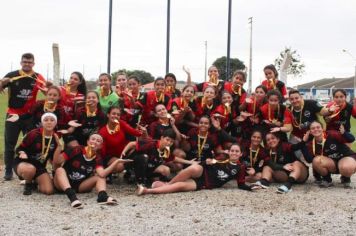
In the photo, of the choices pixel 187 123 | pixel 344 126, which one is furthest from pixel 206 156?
pixel 344 126

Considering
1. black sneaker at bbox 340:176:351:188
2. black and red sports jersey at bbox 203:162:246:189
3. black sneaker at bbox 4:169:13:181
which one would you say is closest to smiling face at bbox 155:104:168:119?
black and red sports jersey at bbox 203:162:246:189

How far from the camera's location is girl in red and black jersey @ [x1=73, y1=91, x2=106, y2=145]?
8008 millimetres

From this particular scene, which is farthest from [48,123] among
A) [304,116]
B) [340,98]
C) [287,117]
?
[340,98]

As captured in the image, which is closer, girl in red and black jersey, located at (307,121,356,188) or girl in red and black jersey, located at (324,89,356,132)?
girl in red and black jersey, located at (307,121,356,188)

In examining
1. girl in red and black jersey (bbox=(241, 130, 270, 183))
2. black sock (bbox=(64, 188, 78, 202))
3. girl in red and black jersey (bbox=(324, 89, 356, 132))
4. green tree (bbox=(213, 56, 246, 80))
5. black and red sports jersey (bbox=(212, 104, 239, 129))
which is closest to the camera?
black sock (bbox=(64, 188, 78, 202))

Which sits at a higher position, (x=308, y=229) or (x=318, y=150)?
(x=318, y=150)

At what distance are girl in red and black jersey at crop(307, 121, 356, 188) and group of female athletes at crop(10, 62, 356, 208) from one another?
0.02 meters

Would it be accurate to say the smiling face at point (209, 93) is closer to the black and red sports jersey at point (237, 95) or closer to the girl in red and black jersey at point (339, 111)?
the black and red sports jersey at point (237, 95)

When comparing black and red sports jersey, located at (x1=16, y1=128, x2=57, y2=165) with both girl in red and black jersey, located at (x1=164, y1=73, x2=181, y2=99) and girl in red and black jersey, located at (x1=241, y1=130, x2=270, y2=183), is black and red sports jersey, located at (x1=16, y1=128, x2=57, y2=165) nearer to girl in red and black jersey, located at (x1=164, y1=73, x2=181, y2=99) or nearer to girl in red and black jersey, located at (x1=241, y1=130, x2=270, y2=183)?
girl in red and black jersey, located at (x1=164, y1=73, x2=181, y2=99)

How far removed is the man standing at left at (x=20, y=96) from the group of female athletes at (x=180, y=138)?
32 centimetres

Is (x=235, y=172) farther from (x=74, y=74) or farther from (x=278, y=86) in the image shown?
(x=74, y=74)

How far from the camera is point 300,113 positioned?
340 inches

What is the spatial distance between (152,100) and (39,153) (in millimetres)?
2555

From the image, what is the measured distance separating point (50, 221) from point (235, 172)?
128 inches
